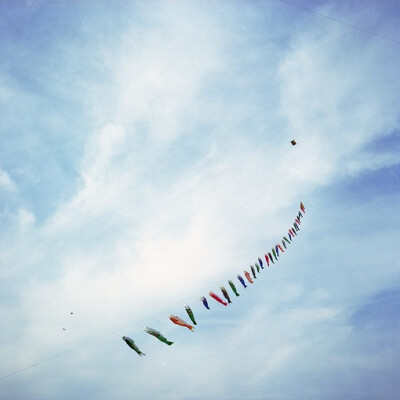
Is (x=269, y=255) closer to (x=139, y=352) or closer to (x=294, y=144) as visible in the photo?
(x=294, y=144)

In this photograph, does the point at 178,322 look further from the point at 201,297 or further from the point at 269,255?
the point at 269,255

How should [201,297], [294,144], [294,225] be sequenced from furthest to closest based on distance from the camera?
[294,225] < [294,144] < [201,297]

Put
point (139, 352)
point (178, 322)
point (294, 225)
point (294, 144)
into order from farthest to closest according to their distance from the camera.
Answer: point (294, 225), point (294, 144), point (178, 322), point (139, 352)

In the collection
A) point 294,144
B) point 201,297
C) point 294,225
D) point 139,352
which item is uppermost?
point 294,144

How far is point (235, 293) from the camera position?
20484 millimetres

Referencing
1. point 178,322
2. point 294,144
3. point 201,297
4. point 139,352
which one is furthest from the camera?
point 294,144

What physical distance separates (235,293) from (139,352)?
25.5ft

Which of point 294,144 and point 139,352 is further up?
point 294,144

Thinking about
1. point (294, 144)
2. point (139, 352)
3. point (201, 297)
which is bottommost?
point (139, 352)

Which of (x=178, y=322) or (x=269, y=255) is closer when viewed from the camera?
(x=178, y=322)

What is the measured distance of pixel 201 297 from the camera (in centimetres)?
2002

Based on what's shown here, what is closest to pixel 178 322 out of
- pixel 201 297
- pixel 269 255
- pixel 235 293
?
pixel 201 297

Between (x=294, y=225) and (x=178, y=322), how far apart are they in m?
12.5

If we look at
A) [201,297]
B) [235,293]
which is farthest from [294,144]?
[201,297]
